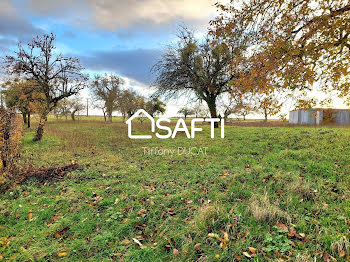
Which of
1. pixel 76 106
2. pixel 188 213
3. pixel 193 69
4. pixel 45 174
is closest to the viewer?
pixel 188 213

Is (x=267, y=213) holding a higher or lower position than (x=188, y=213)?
higher

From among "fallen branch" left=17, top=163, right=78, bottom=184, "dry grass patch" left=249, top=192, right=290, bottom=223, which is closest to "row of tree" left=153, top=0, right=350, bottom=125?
"dry grass patch" left=249, top=192, right=290, bottom=223

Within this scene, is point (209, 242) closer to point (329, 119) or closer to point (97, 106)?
point (329, 119)

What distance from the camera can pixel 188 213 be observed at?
3.91m

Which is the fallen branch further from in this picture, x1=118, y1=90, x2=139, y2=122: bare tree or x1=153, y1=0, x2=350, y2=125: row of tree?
x1=118, y1=90, x2=139, y2=122: bare tree

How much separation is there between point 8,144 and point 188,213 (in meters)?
6.04

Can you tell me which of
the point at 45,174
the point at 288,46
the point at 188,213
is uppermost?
the point at 288,46

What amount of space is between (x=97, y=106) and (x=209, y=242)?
1746 inches

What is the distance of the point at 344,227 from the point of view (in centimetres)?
315

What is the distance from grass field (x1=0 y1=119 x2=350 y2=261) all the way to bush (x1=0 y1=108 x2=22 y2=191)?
2.39 ft

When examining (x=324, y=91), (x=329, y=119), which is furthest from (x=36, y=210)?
(x=329, y=119)

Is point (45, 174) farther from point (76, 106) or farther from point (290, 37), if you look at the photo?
point (76, 106)

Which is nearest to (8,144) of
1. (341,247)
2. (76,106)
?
(341,247)

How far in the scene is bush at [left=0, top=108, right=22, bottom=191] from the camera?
558cm
